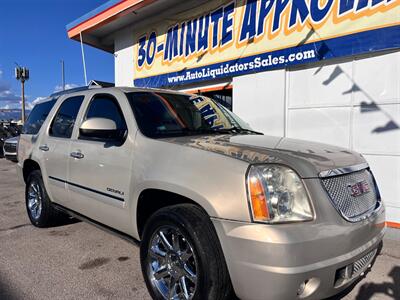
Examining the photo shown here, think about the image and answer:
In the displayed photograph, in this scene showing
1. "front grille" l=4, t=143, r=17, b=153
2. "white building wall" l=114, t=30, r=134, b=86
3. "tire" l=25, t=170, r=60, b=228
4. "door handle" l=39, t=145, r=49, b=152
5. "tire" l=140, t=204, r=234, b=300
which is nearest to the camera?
"tire" l=140, t=204, r=234, b=300

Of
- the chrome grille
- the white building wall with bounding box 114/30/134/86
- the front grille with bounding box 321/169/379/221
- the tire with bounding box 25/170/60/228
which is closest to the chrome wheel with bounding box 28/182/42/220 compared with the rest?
the tire with bounding box 25/170/60/228

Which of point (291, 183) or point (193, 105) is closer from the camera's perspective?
point (291, 183)

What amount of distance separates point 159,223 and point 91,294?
1.01 metres

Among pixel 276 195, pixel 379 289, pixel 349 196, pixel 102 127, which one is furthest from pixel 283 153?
pixel 379 289

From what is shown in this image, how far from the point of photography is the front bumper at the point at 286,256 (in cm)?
218

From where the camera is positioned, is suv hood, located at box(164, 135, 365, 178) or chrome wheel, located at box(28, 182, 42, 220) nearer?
suv hood, located at box(164, 135, 365, 178)

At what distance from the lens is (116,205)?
338 centimetres

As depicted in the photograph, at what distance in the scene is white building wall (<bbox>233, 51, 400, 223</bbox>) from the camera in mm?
5285

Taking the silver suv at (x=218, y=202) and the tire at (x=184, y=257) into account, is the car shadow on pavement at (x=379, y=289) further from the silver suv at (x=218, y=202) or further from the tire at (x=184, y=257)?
the tire at (x=184, y=257)

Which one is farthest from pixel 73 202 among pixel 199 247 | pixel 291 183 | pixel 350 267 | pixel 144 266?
pixel 350 267

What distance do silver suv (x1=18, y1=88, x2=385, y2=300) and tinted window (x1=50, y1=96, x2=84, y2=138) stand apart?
1.20 ft

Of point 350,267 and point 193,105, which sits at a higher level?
point 193,105

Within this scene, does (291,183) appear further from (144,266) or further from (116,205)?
(116,205)

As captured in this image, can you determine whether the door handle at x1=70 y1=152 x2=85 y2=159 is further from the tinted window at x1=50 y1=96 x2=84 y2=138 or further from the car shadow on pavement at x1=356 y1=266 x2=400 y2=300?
the car shadow on pavement at x1=356 y1=266 x2=400 y2=300
